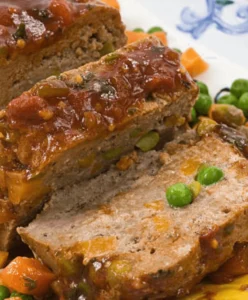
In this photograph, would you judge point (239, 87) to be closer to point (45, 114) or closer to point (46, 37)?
point (46, 37)

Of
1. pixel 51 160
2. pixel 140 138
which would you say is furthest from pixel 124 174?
pixel 51 160

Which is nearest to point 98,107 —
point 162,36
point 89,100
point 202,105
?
point 89,100

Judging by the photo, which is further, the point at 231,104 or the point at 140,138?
the point at 231,104

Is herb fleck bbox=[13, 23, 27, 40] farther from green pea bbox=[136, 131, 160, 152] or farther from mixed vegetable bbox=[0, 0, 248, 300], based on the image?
green pea bbox=[136, 131, 160, 152]

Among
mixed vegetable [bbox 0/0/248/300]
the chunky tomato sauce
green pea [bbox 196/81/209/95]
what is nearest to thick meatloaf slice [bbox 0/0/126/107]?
the chunky tomato sauce

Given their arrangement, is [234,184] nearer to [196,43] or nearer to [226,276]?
[226,276]
